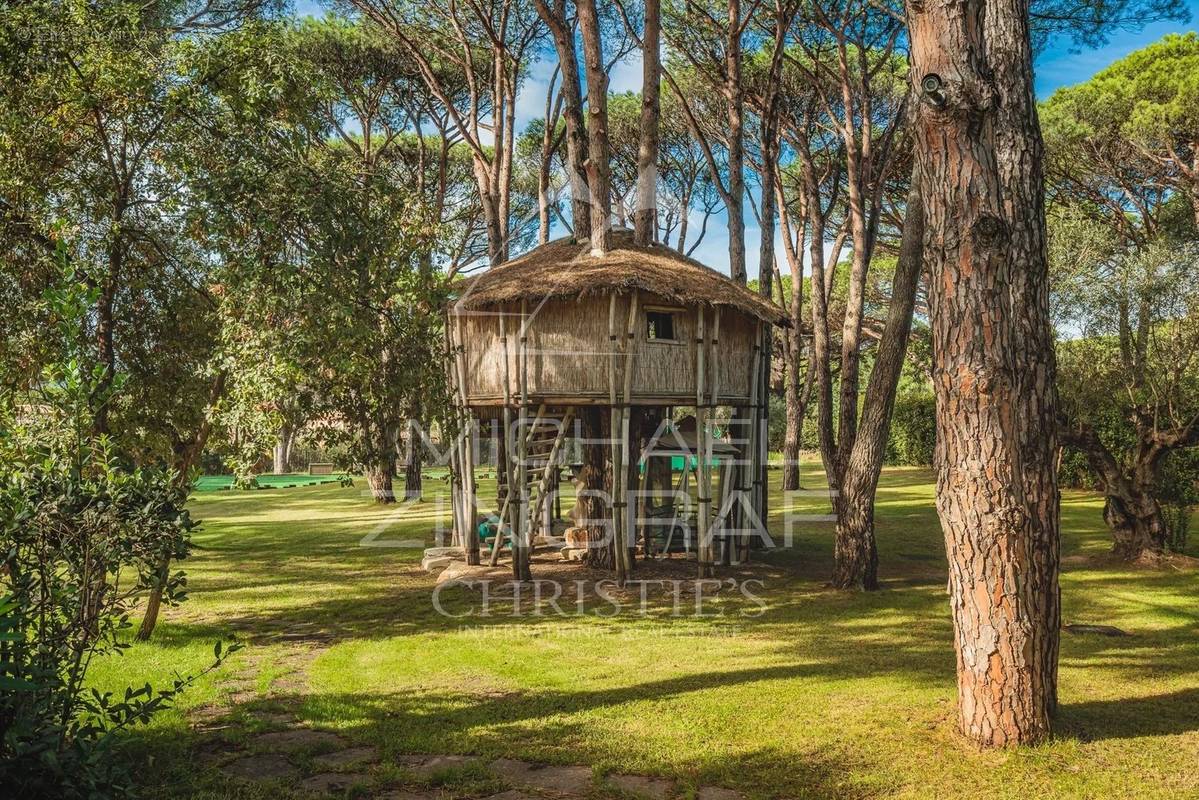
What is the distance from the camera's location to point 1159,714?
746 centimetres

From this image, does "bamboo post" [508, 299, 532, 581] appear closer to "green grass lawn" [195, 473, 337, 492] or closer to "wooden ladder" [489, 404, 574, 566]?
"wooden ladder" [489, 404, 574, 566]

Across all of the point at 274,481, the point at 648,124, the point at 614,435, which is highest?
the point at 648,124

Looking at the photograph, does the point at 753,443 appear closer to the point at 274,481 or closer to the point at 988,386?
the point at 988,386

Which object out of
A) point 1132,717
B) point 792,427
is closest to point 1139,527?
point 1132,717

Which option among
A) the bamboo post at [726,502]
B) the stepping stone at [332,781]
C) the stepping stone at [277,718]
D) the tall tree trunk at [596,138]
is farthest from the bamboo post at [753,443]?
the stepping stone at [332,781]

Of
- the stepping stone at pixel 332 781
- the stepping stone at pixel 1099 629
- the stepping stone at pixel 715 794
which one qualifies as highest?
the stepping stone at pixel 1099 629

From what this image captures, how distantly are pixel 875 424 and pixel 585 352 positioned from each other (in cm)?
462

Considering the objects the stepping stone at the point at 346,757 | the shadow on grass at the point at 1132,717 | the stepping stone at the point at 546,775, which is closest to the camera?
the stepping stone at the point at 546,775

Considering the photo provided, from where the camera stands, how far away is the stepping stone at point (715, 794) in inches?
243

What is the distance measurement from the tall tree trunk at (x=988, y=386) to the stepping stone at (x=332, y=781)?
189 inches

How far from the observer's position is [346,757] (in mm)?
6957

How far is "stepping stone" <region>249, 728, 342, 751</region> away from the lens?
7168 mm

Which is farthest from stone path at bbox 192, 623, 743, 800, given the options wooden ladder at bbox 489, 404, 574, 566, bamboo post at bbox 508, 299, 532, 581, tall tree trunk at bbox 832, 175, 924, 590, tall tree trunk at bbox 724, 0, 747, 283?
tall tree trunk at bbox 724, 0, 747, 283

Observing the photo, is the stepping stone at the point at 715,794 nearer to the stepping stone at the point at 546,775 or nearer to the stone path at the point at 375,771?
the stone path at the point at 375,771
